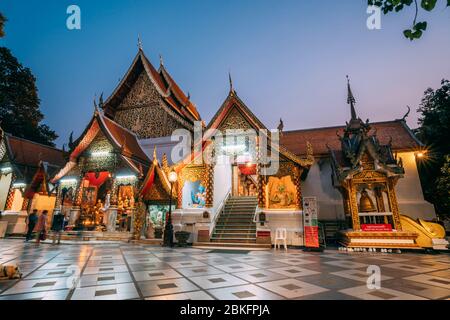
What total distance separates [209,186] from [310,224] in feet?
15.4

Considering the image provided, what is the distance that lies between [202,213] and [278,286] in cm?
710

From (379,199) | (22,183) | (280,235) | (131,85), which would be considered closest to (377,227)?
(379,199)

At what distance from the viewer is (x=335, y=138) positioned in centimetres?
1303

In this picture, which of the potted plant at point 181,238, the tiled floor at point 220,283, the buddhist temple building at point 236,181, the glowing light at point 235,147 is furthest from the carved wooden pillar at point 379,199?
the potted plant at point 181,238

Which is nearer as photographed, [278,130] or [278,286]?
[278,286]

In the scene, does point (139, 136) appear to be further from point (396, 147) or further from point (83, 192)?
point (396, 147)

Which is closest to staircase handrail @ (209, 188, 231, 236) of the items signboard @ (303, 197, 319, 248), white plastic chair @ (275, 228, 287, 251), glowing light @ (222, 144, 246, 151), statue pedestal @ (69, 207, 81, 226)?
white plastic chair @ (275, 228, 287, 251)

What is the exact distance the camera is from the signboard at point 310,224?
26.2ft

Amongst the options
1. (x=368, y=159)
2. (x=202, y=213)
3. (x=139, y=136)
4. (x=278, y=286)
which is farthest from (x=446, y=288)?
(x=139, y=136)

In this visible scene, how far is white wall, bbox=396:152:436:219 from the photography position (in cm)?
994

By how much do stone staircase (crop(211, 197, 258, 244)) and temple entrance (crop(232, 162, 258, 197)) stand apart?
2315mm
